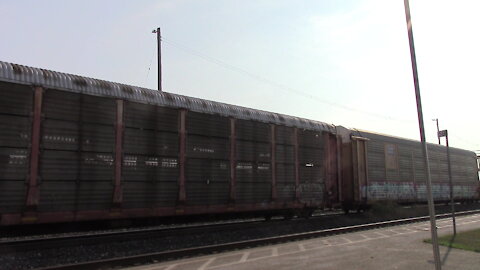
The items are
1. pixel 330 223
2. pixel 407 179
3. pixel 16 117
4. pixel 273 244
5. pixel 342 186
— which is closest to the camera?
pixel 16 117

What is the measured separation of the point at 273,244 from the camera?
11711mm

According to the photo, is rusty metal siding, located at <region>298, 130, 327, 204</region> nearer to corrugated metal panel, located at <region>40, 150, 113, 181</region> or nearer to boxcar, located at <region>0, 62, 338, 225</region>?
boxcar, located at <region>0, 62, 338, 225</region>

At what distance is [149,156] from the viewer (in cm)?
1117

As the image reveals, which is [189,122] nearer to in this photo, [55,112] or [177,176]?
[177,176]

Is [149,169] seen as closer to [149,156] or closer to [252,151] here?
[149,156]

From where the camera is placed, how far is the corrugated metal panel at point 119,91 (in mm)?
9125

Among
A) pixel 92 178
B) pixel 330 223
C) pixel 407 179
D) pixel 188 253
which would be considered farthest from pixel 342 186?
pixel 92 178

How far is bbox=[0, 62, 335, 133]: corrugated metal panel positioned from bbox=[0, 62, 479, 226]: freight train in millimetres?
30

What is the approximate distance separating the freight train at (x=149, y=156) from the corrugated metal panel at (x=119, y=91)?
3cm

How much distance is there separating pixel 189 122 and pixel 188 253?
13.6ft

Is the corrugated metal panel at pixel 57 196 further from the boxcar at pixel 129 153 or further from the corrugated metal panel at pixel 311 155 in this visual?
the corrugated metal panel at pixel 311 155

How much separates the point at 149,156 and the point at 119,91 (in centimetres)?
195

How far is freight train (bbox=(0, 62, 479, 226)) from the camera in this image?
897 cm

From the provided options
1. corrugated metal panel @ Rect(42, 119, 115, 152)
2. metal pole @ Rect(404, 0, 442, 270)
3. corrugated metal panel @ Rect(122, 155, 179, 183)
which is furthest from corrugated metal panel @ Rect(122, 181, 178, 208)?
metal pole @ Rect(404, 0, 442, 270)
